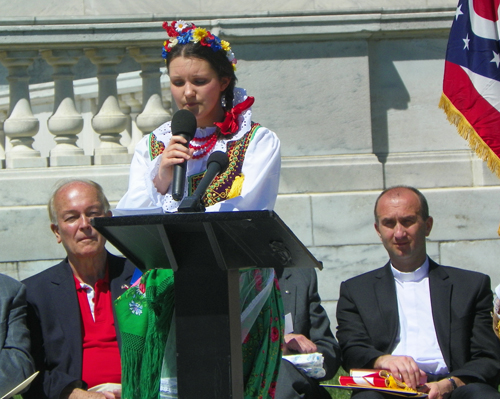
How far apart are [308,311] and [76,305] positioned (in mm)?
1239

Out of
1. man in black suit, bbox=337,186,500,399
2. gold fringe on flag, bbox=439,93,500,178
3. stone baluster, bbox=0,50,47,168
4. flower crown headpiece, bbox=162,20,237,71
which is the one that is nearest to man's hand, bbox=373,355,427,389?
man in black suit, bbox=337,186,500,399

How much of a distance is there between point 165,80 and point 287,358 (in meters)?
4.24

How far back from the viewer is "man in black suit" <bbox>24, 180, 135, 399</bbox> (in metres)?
4.11

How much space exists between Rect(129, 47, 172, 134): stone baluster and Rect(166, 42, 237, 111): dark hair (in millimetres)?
2573

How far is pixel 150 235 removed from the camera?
2691mm

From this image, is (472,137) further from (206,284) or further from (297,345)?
(206,284)

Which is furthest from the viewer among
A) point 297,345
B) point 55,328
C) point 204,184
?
point 297,345

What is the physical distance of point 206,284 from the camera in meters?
2.73

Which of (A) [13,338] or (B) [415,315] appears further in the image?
Answer: (B) [415,315]

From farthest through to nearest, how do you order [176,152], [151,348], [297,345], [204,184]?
[297,345], [151,348], [176,152], [204,184]

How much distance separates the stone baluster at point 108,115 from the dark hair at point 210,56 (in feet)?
8.54

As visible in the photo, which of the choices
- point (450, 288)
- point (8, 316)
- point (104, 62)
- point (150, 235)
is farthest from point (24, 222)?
point (150, 235)

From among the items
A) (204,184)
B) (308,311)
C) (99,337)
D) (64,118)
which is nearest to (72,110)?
(64,118)

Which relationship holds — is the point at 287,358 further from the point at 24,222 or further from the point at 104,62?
the point at 104,62
